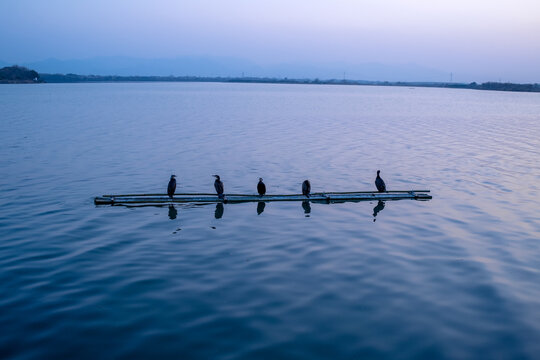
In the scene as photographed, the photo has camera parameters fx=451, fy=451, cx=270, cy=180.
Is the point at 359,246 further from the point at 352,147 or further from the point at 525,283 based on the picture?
the point at 352,147

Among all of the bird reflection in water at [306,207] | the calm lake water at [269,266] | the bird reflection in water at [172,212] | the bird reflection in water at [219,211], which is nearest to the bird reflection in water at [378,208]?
the calm lake water at [269,266]

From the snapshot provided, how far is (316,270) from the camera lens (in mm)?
13695

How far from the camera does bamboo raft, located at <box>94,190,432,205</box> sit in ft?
65.5

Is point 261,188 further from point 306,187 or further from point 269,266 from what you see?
point 269,266

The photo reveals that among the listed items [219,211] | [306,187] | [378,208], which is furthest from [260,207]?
[378,208]

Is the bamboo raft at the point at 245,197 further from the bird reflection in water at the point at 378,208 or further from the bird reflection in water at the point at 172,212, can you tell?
the bird reflection in water at the point at 172,212

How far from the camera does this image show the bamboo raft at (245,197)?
1997 centimetres

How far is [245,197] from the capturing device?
2067 centimetres

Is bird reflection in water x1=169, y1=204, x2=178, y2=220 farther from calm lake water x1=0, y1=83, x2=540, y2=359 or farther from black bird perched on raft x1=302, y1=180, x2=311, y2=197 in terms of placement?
black bird perched on raft x1=302, y1=180, x2=311, y2=197

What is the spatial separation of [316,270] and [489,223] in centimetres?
924

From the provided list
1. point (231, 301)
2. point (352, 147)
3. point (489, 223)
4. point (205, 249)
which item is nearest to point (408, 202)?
point (489, 223)

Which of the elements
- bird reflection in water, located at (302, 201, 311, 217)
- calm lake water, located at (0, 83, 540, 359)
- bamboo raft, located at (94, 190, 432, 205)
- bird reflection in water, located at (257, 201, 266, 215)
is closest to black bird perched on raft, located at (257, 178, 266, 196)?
bamboo raft, located at (94, 190, 432, 205)

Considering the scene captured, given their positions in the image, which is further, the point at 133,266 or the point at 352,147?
the point at 352,147

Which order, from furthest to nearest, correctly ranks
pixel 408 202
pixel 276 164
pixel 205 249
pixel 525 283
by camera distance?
1. pixel 276 164
2. pixel 408 202
3. pixel 205 249
4. pixel 525 283
